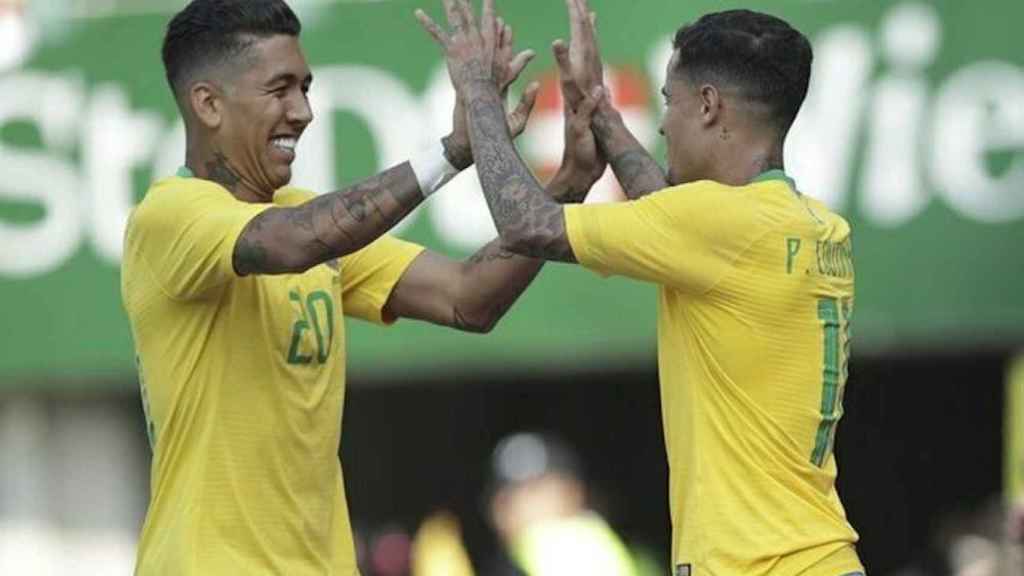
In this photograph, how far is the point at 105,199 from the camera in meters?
12.1

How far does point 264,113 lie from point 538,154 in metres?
5.02

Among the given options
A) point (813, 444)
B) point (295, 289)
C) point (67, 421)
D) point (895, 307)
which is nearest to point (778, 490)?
point (813, 444)

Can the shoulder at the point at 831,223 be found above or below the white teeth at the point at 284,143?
below

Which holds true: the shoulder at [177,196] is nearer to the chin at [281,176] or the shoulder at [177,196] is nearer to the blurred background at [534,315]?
the chin at [281,176]

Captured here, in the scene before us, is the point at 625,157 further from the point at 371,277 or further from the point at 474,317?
the point at 371,277

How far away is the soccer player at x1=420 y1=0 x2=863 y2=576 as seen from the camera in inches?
232

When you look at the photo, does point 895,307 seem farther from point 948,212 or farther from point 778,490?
point 778,490

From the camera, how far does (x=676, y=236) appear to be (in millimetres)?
5930

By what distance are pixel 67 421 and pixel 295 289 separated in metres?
7.10

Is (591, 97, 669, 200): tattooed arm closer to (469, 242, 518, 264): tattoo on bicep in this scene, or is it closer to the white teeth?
(469, 242, 518, 264): tattoo on bicep

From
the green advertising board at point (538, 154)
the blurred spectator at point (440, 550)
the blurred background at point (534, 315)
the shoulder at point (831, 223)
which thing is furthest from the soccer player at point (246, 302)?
the blurred spectator at point (440, 550)

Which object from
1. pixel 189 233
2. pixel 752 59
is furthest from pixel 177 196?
pixel 752 59

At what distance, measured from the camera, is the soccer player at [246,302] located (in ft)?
20.2

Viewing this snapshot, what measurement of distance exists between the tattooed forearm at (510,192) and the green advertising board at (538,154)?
4.96 m
